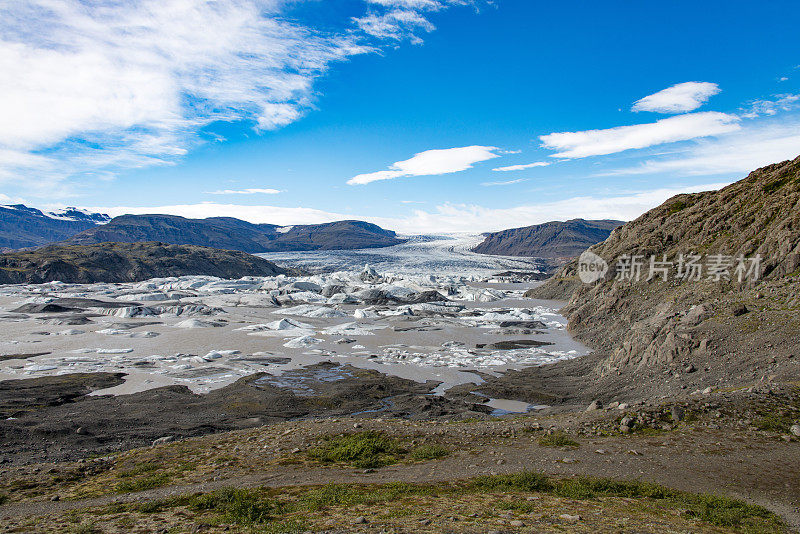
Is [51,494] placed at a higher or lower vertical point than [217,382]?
higher

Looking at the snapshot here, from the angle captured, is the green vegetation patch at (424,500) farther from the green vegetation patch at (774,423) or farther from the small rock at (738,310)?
the small rock at (738,310)

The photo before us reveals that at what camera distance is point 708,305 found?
24828 mm

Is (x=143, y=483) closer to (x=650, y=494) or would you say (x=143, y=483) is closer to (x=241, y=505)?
(x=241, y=505)

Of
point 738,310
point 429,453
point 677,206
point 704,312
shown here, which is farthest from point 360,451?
point 677,206

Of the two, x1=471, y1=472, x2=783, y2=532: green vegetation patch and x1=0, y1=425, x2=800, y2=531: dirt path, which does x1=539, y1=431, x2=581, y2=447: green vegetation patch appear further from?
x1=471, y1=472, x2=783, y2=532: green vegetation patch

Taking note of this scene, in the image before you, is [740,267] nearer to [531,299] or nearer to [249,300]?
[531,299]

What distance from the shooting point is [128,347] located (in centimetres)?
4081

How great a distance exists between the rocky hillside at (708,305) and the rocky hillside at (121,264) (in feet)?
401

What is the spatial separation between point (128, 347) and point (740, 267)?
Answer: 5171cm

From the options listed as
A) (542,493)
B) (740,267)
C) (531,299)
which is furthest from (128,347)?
(531,299)

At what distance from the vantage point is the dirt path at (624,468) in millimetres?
10578

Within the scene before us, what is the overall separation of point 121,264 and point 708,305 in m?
142

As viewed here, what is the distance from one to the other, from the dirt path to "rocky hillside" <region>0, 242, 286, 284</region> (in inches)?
4975

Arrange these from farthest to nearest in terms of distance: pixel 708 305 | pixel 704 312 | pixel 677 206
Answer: pixel 677 206
pixel 708 305
pixel 704 312
